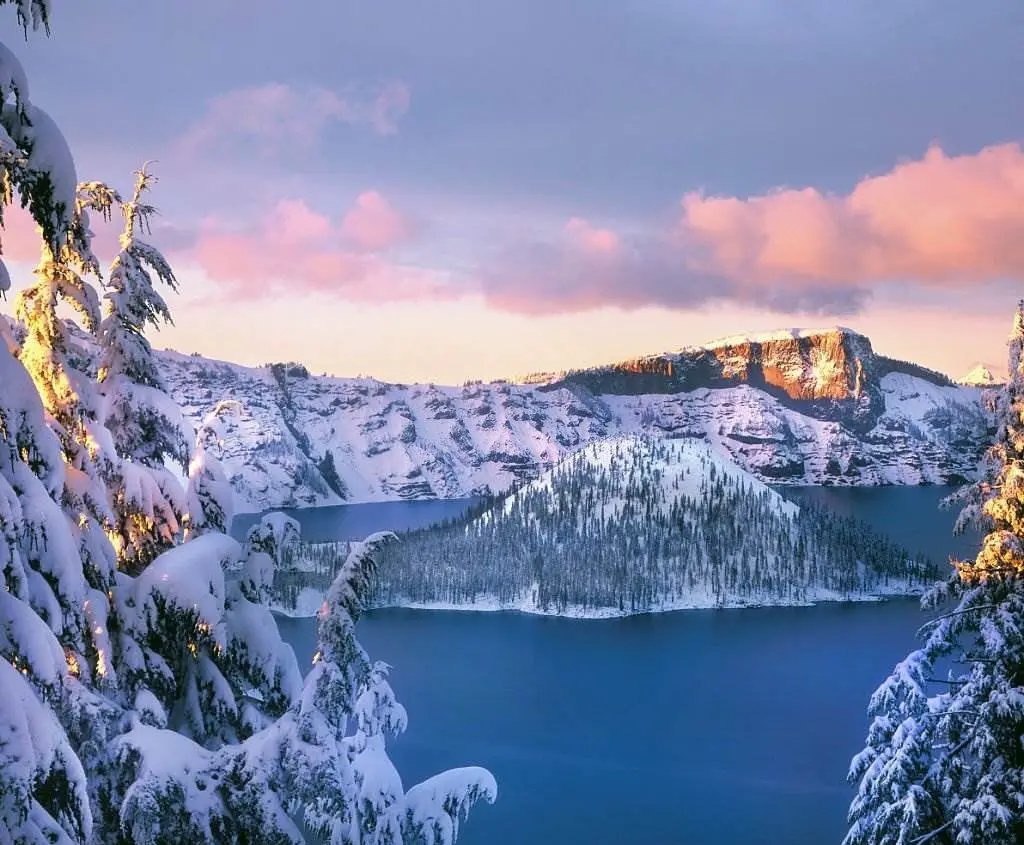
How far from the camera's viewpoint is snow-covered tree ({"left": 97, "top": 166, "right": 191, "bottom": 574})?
44.4ft

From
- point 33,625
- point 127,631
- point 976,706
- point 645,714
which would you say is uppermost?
point 33,625

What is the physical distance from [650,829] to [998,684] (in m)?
74.2

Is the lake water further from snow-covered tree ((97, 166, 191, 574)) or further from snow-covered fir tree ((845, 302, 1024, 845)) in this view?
snow-covered tree ((97, 166, 191, 574))

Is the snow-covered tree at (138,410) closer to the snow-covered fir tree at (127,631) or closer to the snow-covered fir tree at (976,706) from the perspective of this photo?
the snow-covered fir tree at (127,631)

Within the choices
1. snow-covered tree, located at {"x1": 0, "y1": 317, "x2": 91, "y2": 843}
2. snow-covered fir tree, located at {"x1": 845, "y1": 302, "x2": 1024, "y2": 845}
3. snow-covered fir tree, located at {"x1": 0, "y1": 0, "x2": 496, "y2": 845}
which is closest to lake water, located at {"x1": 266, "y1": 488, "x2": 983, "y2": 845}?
snow-covered fir tree, located at {"x1": 845, "y1": 302, "x2": 1024, "y2": 845}

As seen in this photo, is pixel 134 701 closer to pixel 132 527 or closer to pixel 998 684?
pixel 132 527

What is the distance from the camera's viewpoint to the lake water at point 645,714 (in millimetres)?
84250

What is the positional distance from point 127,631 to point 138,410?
408 cm

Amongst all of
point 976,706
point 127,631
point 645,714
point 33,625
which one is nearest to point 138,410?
point 127,631

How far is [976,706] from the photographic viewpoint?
1644cm

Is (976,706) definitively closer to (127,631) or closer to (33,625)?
(127,631)

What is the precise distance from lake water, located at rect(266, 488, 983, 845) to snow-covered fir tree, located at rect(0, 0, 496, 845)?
72.1 meters

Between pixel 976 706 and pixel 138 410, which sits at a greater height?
pixel 138 410

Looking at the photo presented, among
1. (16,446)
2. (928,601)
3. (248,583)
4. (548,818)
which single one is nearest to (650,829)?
(548,818)
